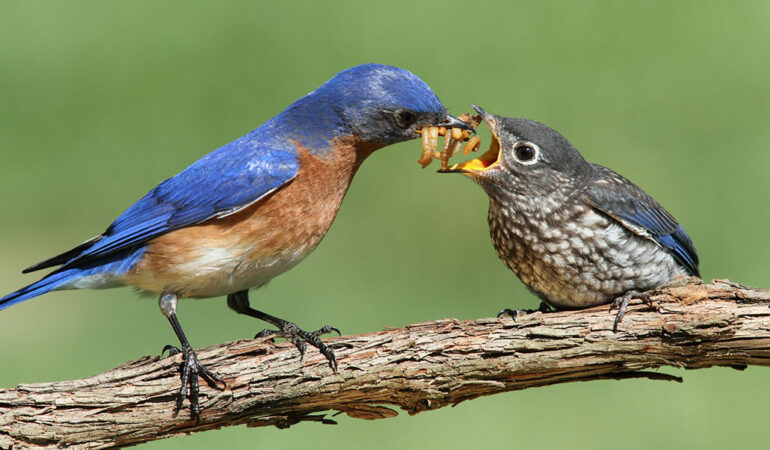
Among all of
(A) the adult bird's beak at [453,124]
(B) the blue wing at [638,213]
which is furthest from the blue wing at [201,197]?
(B) the blue wing at [638,213]

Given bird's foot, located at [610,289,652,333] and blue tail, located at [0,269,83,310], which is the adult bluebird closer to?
blue tail, located at [0,269,83,310]

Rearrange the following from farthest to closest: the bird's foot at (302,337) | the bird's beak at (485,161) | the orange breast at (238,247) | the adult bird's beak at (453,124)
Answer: the adult bird's beak at (453,124), the bird's beak at (485,161), the orange breast at (238,247), the bird's foot at (302,337)

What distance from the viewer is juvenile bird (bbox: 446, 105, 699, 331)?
511 cm

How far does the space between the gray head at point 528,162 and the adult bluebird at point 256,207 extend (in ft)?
0.88

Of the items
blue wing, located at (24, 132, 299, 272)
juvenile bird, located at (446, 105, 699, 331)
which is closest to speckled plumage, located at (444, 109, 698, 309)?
juvenile bird, located at (446, 105, 699, 331)

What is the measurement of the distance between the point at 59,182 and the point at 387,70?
5090 millimetres

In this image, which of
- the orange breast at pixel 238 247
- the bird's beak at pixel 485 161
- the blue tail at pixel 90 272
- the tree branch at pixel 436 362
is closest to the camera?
the tree branch at pixel 436 362

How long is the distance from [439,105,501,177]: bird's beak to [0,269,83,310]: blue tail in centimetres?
192

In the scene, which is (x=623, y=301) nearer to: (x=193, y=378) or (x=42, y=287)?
(x=193, y=378)

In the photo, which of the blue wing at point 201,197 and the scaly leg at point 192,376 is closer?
Result: the scaly leg at point 192,376

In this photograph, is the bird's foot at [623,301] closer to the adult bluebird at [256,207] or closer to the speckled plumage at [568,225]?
the speckled plumage at [568,225]

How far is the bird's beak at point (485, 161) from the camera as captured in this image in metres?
5.27

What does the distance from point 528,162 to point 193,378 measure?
1.95 meters

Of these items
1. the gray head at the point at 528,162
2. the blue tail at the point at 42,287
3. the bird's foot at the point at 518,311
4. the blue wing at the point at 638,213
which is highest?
the gray head at the point at 528,162
